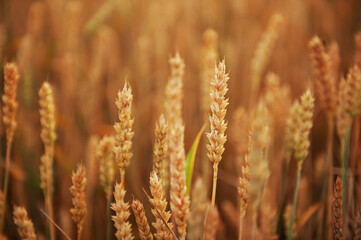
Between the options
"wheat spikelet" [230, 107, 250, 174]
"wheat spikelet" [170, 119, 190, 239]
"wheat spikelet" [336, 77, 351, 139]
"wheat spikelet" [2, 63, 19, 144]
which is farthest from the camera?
"wheat spikelet" [230, 107, 250, 174]

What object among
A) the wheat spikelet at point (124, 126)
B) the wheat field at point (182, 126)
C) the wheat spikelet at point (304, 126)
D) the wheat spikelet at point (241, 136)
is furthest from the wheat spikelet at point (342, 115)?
the wheat spikelet at point (124, 126)

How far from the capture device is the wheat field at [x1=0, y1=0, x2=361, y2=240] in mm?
500

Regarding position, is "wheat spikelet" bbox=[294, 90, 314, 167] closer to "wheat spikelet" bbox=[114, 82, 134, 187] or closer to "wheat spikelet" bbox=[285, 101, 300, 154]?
"wheat spikelet" bbox=[285, 101, 300, 154]

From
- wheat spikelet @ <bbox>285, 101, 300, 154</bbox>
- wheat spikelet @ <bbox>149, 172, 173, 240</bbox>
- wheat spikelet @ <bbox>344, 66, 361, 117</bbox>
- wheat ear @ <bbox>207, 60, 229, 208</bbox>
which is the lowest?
wheat spikelet @ <bbox>149, 172, 173, 240</bbox>

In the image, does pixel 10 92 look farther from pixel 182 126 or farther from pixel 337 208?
pixel 337 208

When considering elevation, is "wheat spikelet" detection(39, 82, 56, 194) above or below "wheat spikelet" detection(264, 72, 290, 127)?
below

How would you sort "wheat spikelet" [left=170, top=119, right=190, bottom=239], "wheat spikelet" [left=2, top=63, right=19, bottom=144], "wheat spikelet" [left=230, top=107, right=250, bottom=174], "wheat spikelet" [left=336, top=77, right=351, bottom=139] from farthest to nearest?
1. "wheat spikelet" [left=230, top=107, right=250, bottom=174]
2. "wheat spikelet" [left=336, top=77, right=351, bottom=139]
3. "wheat spikelet" [left=2, top=63, right=19, bottom=144]
4. "wheat spikelet" [left=170, top=119, right=190, bottom=239]

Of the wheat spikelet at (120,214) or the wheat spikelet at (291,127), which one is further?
the wheat spikelet at (291,127)

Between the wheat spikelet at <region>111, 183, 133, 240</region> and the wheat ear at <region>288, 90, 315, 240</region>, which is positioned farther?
the wheat ear at <region>288, 90, 315, 240</region>

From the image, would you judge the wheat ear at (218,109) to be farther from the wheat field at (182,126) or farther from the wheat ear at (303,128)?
the wheat ear at (303,128)

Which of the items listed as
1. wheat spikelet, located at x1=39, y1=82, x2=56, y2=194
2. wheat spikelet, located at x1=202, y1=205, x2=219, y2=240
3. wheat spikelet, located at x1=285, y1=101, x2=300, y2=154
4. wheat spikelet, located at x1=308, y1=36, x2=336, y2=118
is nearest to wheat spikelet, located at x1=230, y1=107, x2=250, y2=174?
wheat spikelet, located at x1=285, y1=101, x2=300, y2=154

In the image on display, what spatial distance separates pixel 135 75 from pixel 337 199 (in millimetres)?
1066

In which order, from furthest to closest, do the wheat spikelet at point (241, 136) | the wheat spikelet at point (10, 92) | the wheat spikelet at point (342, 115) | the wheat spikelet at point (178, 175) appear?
the wheat spikelet at point (241, 136) → the wheat spikelet at point (342, 115) → the wheat spikelet at point (10, 92) → the wheat spikelet at point (178, 175)

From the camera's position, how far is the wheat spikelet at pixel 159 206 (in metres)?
0.45
